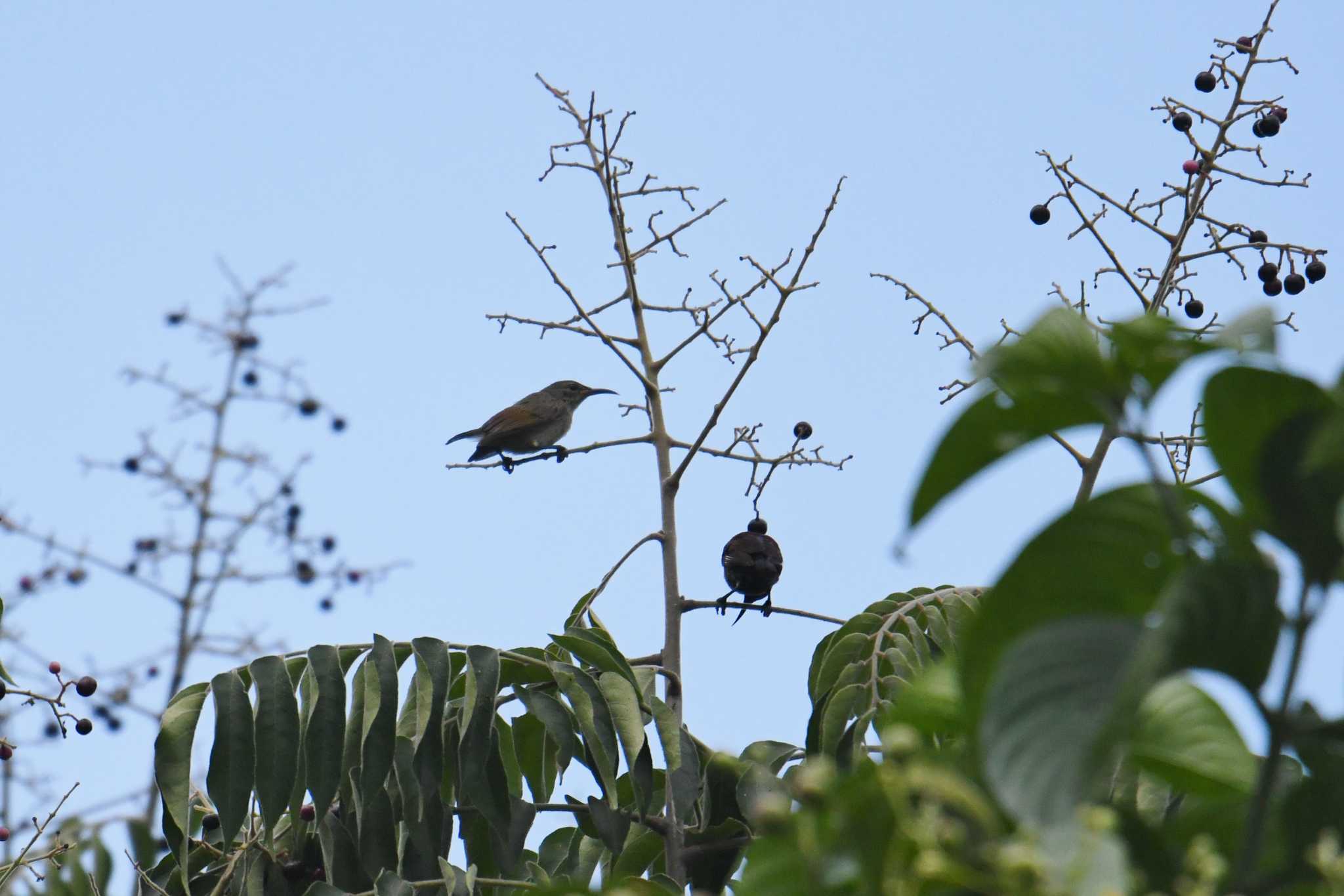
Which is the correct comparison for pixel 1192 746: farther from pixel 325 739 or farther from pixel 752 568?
pixel 752 568

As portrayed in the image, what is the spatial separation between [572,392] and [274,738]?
224 inches

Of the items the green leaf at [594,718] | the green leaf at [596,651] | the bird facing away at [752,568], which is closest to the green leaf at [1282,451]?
the green leaf at [594,718]

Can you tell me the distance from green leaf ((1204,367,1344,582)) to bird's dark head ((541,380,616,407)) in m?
7.68

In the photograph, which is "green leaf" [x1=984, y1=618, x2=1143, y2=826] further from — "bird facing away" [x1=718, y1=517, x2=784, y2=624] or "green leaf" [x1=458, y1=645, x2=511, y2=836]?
"bird facing away" [x1=718, y1=517, x2=784, y2=624]

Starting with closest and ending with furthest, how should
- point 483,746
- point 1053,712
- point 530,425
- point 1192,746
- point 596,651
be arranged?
point 1053,712 → point 1192,746 → point 483,746 → point 596,651 → point 530,425

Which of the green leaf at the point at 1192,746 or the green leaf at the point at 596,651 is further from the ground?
the green leaf at the point at 596,651

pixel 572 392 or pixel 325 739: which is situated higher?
pixel 572 392

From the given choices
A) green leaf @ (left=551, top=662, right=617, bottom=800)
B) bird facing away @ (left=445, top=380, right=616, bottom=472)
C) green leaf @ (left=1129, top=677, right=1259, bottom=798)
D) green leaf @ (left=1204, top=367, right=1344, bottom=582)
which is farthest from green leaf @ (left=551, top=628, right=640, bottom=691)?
bird facing away @ (left=445, top=380, right=616, bottom=472)

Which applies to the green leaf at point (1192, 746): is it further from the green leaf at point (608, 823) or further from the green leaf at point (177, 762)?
the green leaf at point (177, 762)

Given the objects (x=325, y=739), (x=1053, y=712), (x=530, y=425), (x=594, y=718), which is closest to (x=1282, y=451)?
(x=1053, y=712)

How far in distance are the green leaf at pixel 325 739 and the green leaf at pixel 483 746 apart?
26 cm

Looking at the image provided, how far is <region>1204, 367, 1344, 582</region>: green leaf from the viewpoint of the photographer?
0.95 m

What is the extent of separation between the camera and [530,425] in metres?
8.27

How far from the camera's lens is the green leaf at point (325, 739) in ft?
10.1
